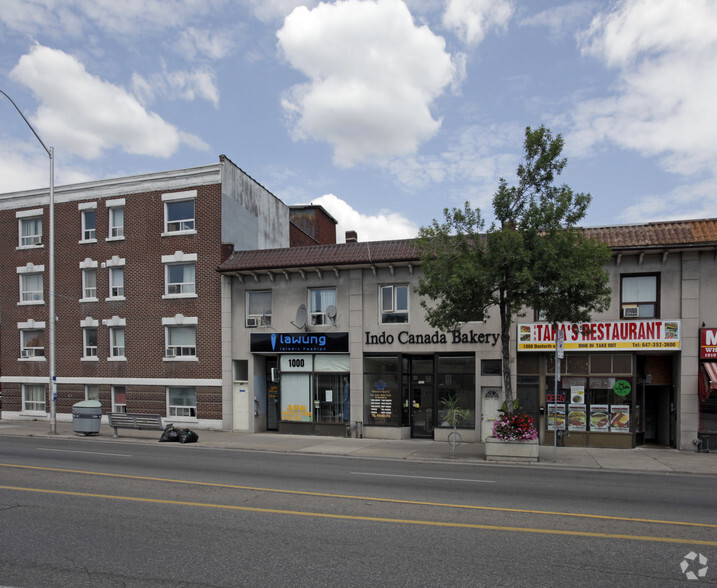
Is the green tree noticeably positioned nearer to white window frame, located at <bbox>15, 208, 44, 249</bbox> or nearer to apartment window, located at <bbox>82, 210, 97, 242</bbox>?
apartment window, located at <bbox>82, 210, 97, 242</bbox>

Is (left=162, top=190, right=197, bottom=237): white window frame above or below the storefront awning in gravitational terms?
above

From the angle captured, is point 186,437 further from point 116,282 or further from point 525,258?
point 525,258

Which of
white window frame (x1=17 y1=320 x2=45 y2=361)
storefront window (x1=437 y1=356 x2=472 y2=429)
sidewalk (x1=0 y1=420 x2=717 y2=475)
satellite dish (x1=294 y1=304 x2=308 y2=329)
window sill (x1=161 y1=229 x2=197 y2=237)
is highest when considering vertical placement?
window sill (x1=161 y1=229 x2=197 y2=237)

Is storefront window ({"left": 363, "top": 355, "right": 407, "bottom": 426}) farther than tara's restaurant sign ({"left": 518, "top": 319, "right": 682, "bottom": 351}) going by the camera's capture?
Yes

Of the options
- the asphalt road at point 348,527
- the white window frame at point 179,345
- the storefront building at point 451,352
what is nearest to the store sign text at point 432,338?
the storefront building at point 451,352

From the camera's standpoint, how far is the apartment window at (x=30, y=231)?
28141 millimetres

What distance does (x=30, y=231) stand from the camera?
2845 cm

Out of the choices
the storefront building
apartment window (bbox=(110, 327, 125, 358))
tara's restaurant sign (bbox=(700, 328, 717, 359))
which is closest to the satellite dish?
the storefront building

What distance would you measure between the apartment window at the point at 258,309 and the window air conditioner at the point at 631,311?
13.4m

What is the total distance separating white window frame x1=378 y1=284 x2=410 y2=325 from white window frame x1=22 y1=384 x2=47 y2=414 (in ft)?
58.5

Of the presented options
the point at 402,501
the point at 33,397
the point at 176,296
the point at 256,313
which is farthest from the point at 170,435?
the point at 402,501

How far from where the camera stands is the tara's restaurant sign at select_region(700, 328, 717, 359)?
17906 mm

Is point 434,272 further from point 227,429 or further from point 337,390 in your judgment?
point 227,429

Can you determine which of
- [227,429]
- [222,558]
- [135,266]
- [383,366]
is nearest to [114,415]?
[227,429]
